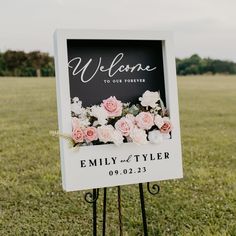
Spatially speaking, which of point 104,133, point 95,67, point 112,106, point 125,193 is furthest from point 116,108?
point 125,193

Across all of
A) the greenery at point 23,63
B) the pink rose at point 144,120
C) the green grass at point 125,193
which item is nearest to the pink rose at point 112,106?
the pink rose at point 144,120

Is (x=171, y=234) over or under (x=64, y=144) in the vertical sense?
under

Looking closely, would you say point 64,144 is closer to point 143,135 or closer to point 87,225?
point 143,135

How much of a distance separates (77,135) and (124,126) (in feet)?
0.87

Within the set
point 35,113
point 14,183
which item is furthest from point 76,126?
point 35,113

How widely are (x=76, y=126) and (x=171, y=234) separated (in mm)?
1438

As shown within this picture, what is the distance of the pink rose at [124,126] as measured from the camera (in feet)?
8.63

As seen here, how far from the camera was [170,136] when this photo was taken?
2809 mm

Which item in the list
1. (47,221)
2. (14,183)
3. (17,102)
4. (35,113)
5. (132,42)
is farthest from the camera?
(17,102)

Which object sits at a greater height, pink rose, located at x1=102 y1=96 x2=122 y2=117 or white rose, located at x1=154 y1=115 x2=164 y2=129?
pink rose, located at x1=102 y1=96 x2=122 y2=117

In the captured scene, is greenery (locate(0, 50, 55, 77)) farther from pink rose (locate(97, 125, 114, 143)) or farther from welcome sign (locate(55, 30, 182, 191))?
→ pink rose (locate(97, 125, 114, 143))

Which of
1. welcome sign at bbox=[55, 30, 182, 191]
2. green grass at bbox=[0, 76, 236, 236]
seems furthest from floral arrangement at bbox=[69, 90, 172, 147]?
green grass at bbox=[0, 76, 236, 236]

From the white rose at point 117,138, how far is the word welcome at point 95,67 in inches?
12.8

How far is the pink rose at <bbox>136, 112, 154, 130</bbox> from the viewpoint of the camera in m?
2.67
